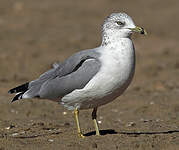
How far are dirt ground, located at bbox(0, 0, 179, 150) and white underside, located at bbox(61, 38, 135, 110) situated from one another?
0.58m

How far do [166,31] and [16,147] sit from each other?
13.3 meters

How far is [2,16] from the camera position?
Answer: 2105 cm

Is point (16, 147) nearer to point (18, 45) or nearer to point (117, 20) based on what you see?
point (117, 20)

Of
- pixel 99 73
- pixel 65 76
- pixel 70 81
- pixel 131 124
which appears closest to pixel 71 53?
pixel 131 124

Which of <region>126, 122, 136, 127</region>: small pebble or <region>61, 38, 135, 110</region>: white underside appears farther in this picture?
<region>126, 122, 136, 127</region>: small pebble

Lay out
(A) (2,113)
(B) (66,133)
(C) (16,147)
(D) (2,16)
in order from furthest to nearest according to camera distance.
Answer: (D) (2,16), (A) (2,113), (B) (66,133), (C) (16,147)

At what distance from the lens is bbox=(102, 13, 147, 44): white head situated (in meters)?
7.42

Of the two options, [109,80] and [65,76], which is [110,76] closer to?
[109,80]

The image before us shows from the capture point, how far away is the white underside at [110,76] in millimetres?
7176

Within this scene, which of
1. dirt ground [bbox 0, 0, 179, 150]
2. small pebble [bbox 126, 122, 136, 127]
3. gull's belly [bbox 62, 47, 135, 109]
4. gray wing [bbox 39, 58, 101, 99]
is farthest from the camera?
small pebble [bbox 126, 122, 136, 127]

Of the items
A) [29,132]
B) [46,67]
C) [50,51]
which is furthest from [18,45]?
[29,132]

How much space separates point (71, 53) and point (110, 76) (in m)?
9.35

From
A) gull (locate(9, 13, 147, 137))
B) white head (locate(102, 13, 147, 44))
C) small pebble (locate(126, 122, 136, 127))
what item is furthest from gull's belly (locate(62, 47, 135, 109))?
small pebble (locate(126, 122, 136, 127))

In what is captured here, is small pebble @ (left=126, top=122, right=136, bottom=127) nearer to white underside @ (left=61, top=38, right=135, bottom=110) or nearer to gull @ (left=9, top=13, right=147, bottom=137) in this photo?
gull @ (left=9, top=13, right=147, bottom=137)
